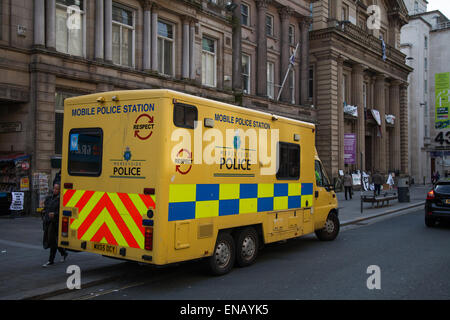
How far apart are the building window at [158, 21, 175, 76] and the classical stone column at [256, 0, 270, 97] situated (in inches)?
298

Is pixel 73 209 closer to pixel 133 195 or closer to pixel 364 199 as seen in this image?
pixel 133 195

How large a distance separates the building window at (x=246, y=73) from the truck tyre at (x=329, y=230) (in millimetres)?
16144

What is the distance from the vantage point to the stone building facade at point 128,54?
15.4 metres

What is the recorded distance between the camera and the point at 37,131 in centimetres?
1538

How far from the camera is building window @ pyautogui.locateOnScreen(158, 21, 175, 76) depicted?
820 inches

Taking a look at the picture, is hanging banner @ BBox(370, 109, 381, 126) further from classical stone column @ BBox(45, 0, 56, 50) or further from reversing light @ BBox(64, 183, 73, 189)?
reversing light @ BBox(64, 183, 73, 189)

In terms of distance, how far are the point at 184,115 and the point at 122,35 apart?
13395mm

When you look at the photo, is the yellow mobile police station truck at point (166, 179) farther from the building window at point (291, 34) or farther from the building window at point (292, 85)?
the building window at point (291, 34)

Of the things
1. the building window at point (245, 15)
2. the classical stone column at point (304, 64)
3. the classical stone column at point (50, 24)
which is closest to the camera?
the classical stone column at point (50, 24)

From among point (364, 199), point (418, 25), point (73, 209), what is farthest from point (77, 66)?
point (418, 25)

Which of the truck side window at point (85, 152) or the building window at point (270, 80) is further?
the building window at point (270, 80)

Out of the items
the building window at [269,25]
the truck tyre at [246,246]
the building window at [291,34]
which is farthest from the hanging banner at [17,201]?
the building window at [291,34]

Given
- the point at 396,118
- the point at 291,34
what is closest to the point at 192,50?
the point at 291,34
